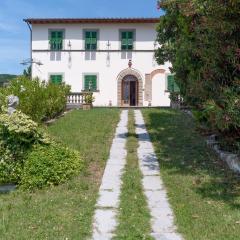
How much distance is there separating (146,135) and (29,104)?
4.14 metres

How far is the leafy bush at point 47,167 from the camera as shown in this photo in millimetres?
8078

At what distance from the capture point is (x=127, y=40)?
34.4 metres

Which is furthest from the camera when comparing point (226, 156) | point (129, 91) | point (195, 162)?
point (129, 91)

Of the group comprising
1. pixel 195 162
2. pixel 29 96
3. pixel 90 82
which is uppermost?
pixel 90 82

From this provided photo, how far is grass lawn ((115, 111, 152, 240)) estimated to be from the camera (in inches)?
224

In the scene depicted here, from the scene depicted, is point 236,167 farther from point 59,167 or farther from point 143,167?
point 59,167

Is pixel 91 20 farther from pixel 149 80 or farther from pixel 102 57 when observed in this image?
pixel 149 80

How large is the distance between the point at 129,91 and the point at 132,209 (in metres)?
28.8

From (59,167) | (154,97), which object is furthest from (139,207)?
(154,97)

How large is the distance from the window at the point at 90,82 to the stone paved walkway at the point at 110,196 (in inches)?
867

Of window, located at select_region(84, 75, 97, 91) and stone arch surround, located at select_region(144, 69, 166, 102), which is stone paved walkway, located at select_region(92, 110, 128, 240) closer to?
window, located at select_region(84, 75, 97, 91)

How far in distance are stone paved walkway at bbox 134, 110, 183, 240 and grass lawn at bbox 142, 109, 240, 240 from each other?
12cm

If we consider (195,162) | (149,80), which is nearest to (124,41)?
(149,80)

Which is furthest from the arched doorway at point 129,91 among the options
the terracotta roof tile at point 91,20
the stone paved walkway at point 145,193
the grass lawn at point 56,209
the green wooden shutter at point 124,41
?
the grass lawn at point 56,209
